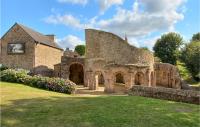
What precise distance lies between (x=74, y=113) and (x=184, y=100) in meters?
9.95

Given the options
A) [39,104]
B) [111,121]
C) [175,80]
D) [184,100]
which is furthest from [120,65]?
[111,121]

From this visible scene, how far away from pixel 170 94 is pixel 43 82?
969 centimetres

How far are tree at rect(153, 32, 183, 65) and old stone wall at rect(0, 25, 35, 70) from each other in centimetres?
3463

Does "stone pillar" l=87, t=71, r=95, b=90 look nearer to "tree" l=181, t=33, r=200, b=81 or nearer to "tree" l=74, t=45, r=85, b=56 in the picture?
"tree" l=181, t=33, r=200, b=81

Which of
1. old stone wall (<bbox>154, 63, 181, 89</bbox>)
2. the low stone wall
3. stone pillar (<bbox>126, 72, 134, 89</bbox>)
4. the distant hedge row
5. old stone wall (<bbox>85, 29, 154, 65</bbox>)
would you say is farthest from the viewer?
old stone wall (<bbox>154, 63, 181, 89</bbox>)

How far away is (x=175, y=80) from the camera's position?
38.8 meters

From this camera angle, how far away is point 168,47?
63156 mm

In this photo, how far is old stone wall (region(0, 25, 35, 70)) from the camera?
121ft

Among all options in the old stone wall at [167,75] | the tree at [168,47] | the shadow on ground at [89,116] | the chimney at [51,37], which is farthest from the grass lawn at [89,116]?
the tree at [168,47]

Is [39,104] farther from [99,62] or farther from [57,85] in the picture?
[99,62]

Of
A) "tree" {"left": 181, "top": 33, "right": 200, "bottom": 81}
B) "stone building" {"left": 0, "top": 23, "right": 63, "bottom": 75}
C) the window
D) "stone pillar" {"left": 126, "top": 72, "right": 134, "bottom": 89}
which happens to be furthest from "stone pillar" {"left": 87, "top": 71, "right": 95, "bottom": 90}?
"tree" {"left": 181, "top": 33, "right": 200, "bottom": 81}

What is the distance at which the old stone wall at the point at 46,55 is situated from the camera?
37.5 meters

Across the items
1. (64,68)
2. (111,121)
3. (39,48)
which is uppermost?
(39,48)

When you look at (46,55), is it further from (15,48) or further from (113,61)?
(113,61)
